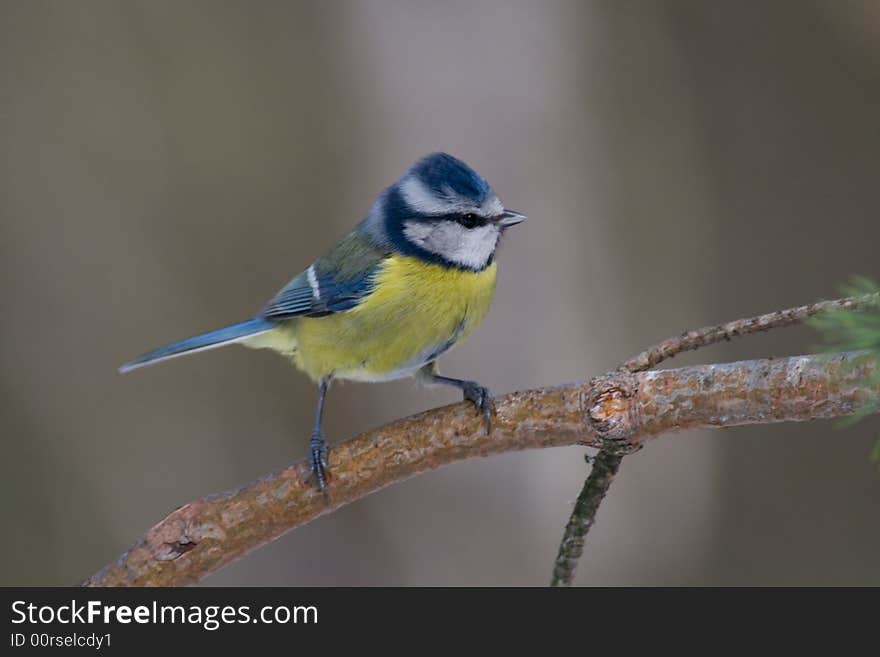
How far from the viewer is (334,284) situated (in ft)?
6.80

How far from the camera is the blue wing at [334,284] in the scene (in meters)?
2.02

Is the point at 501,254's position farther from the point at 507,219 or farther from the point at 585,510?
the point at 585,510

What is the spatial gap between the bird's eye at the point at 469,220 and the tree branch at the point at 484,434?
585mm

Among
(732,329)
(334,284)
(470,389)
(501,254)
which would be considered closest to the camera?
(732,329)

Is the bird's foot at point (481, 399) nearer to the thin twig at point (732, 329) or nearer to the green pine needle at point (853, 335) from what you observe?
the thin twig at point (732, 329)

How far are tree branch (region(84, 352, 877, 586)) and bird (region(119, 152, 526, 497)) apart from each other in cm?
30

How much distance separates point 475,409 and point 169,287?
230 cm

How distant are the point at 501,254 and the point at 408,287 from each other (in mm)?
1203

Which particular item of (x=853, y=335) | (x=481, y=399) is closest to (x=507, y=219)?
(x=481, y=399)

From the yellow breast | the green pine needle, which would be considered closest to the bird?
the yellow breast

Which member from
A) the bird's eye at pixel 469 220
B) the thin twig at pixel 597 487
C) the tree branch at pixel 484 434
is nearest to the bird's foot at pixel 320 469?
the tree branch at pixel 484 434

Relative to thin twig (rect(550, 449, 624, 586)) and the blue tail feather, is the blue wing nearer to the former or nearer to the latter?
the blue tail feather

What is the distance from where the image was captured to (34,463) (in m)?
3.52

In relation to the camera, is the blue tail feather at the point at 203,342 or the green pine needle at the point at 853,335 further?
the blue tail feather at the point at 203,342
